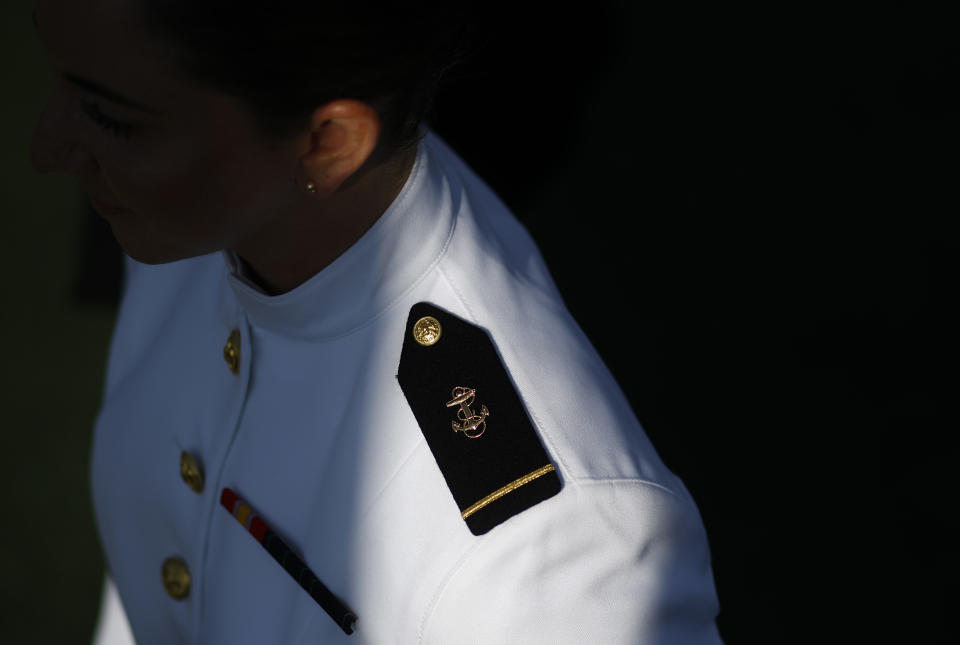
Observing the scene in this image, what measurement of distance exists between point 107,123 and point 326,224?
0.21 metres

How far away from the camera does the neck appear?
36.4 inches

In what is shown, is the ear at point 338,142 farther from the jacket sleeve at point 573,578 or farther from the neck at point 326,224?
the jacket sleeve at point 573,578

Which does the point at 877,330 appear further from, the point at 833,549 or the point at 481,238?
the point at 481,238

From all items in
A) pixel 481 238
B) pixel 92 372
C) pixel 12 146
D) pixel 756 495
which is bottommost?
pixel 756 495

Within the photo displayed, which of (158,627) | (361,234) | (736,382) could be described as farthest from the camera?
(736,382)

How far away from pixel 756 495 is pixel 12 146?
1954mm

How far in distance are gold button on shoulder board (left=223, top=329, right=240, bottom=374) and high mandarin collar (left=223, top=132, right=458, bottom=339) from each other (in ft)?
0.31

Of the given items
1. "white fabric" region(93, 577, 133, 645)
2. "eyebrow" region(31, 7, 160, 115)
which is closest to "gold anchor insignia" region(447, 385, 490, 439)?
"eyebrow" region(31, 7, 160, 115)

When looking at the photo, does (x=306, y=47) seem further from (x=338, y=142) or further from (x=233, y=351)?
(x=233, y=351)

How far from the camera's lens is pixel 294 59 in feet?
2.56

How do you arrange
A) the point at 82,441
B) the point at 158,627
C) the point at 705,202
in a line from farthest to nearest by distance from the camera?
the point at 705,202, the point at 82,441, the point at 158,627

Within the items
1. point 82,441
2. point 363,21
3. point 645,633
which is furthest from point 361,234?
point 82,441

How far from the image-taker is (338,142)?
845mm

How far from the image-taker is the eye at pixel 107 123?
81cm
